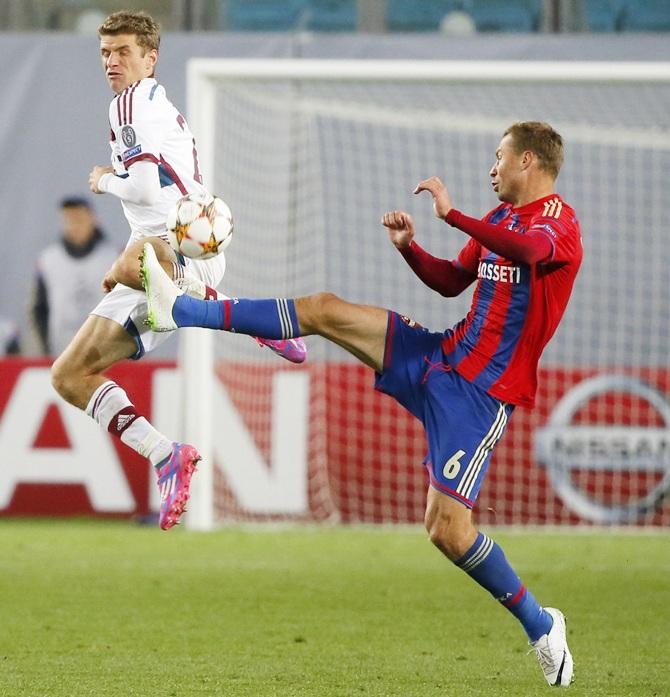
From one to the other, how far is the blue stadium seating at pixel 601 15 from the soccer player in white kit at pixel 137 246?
8026 millimetres

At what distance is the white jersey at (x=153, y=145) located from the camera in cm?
616

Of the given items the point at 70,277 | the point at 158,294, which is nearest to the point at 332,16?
the point at 70,277

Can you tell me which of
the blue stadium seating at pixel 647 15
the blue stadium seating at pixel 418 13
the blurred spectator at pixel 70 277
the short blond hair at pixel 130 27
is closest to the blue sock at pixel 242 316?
the short blond hair at pixel 130 27

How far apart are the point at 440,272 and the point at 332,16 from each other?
340 inches

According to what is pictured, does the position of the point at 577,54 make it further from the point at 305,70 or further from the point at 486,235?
the point at 486,235

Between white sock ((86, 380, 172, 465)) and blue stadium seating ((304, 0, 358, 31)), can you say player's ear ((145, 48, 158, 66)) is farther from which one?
blue stadium seating ((304, 0, 358, 31))

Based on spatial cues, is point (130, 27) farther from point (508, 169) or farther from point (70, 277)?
point (70, 277)

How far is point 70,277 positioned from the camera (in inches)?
514

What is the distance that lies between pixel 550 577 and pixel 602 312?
4.39 m

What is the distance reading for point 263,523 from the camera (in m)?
11.5

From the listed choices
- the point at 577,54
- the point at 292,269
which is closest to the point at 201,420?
the point at 292,269

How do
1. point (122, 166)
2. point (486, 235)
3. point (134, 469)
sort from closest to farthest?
point (486, 235) → point (122, 166) → point (134, 469)

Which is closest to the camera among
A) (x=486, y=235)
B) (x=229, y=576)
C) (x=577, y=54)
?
(x=486, y=235)

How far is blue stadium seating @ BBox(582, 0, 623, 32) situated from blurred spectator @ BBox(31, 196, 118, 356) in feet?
15.9
